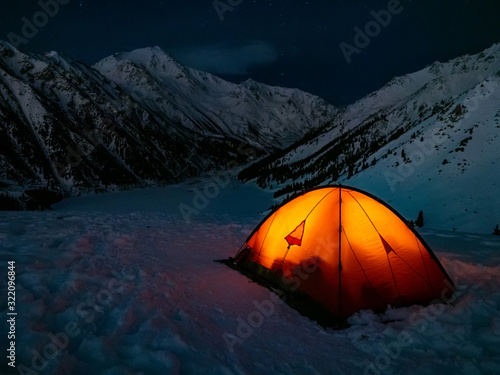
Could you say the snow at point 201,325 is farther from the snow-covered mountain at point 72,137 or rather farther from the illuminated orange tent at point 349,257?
the snow-covered mountain at point 72,137

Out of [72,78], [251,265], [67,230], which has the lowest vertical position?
[251,265]

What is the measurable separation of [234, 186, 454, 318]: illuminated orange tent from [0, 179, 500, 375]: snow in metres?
0.36

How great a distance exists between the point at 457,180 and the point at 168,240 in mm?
15162

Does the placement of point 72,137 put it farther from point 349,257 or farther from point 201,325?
point 349,257

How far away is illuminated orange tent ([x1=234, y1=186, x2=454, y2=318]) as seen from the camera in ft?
18.5

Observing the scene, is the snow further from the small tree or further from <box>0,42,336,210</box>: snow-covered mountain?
<box>0,42,336,210</box>: snow-covered mountain

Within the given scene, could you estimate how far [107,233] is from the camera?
1023 centimetres

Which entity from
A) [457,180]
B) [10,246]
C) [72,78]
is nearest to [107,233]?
[10,246]

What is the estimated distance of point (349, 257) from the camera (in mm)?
5805

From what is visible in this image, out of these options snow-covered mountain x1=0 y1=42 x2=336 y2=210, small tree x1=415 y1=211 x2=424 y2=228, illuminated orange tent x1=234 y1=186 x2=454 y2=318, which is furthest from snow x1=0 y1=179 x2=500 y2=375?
snow-covered mountain x1=0 y1=42 x2=336 y2=210

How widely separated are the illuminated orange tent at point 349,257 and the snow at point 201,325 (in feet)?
1.18

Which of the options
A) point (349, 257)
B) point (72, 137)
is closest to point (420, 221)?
point (349, 257)

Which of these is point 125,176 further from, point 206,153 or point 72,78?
point 206,153

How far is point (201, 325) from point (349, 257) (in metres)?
3.14
